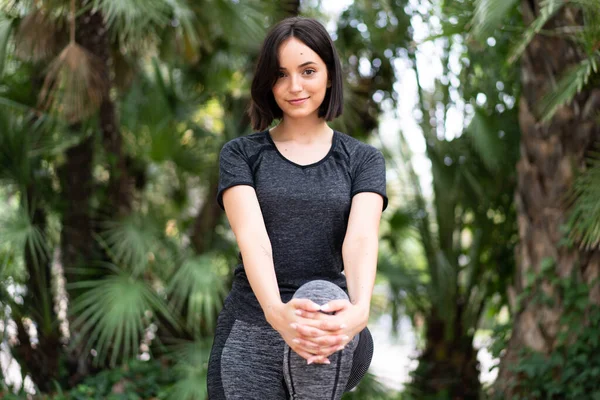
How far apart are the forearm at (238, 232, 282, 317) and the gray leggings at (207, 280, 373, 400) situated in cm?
9

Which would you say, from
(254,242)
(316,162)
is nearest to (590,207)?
(316,162)

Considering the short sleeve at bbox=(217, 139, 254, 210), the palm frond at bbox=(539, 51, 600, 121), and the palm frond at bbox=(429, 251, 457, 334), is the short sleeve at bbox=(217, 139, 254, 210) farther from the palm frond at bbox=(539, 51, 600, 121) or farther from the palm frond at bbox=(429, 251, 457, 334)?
the palm frond at bbox=(429, 251, 457, 334)

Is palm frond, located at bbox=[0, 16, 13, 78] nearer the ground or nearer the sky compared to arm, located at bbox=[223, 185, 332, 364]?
nearer the sky

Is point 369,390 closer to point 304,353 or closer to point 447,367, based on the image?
point 447,367

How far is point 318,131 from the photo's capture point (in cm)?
214

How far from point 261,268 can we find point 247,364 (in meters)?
0.24

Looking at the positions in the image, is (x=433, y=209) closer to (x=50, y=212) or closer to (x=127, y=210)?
(x=127, y=210)

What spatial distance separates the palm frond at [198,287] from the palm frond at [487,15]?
86.7 inches

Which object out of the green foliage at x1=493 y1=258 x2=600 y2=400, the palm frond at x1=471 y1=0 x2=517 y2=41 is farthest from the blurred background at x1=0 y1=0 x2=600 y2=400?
the palm frond at x1=471 y1=0 x2=517 y2=41

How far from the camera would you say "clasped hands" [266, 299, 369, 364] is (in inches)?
66.9

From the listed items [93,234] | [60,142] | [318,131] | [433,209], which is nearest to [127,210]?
[93,234]

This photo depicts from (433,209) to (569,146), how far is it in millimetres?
1481

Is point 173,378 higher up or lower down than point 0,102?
lower down

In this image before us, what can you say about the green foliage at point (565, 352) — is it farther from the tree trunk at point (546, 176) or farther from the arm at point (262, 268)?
the arm at point (262, 268)
